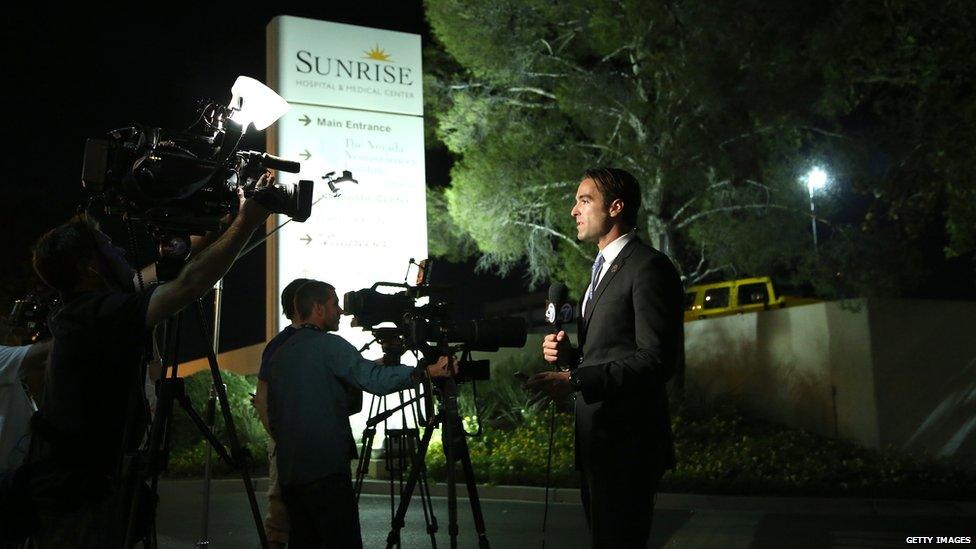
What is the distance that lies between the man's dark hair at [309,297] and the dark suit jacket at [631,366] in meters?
1.83

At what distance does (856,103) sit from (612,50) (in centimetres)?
379

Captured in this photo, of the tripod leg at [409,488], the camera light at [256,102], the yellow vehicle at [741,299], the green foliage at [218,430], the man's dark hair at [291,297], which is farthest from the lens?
the yellow vehicle at [741,299]

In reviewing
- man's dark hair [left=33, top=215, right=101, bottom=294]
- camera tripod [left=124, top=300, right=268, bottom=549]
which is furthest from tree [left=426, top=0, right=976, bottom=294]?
man's dark hair [left=33, top=215, right=101, bottom=294]

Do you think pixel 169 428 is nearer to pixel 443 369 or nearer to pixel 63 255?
pixel 63 255

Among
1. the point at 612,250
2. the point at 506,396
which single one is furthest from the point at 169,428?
the point at 506,396

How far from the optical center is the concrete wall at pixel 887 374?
11594 millimetres

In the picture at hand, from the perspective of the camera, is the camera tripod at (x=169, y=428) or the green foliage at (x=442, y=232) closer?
the camera tripod at (x=169, y=428)

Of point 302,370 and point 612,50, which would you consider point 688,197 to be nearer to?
point 612,50

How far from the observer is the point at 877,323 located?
1184 cm

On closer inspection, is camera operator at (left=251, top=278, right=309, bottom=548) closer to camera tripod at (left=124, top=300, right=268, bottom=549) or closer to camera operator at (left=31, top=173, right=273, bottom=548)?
camera tripod at (left=124, top=300, right=268, bottom=549)

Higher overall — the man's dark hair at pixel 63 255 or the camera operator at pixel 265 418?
the man's dark hair at pixel 63 255

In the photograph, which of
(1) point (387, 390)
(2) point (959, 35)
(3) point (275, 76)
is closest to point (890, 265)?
(2) point (959, 35)

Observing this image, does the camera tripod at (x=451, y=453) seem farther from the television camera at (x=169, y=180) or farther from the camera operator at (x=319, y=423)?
the television camera at (x=169, y=180)

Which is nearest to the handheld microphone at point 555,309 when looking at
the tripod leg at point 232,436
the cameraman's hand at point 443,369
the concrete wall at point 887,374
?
the cameraman's hand at point 443,369
